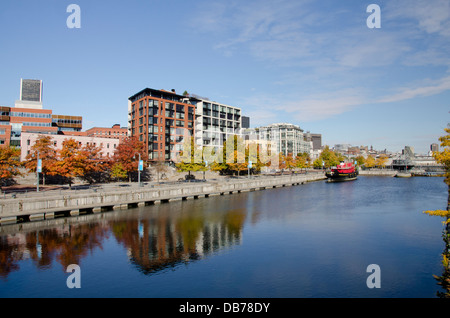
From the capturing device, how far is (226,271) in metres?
23.1

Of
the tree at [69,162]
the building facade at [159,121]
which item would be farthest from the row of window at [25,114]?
the tree at [69,162]

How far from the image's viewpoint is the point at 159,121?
99.2 meters

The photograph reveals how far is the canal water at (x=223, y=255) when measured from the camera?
2012 cm

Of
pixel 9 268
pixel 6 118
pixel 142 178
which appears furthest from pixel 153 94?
pixel 9 268

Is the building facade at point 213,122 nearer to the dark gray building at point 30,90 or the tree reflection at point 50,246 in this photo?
the dark gray building at point 30,90

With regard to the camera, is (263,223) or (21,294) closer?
(21,294)

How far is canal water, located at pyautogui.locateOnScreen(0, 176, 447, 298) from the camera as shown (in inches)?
792

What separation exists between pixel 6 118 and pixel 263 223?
11543 centimetres

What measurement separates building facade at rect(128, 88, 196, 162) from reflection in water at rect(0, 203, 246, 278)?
56.7 m

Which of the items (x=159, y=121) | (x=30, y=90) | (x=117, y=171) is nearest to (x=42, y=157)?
(x=117, y=171)

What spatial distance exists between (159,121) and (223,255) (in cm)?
7867

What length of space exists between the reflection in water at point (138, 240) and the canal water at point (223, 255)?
99mm
